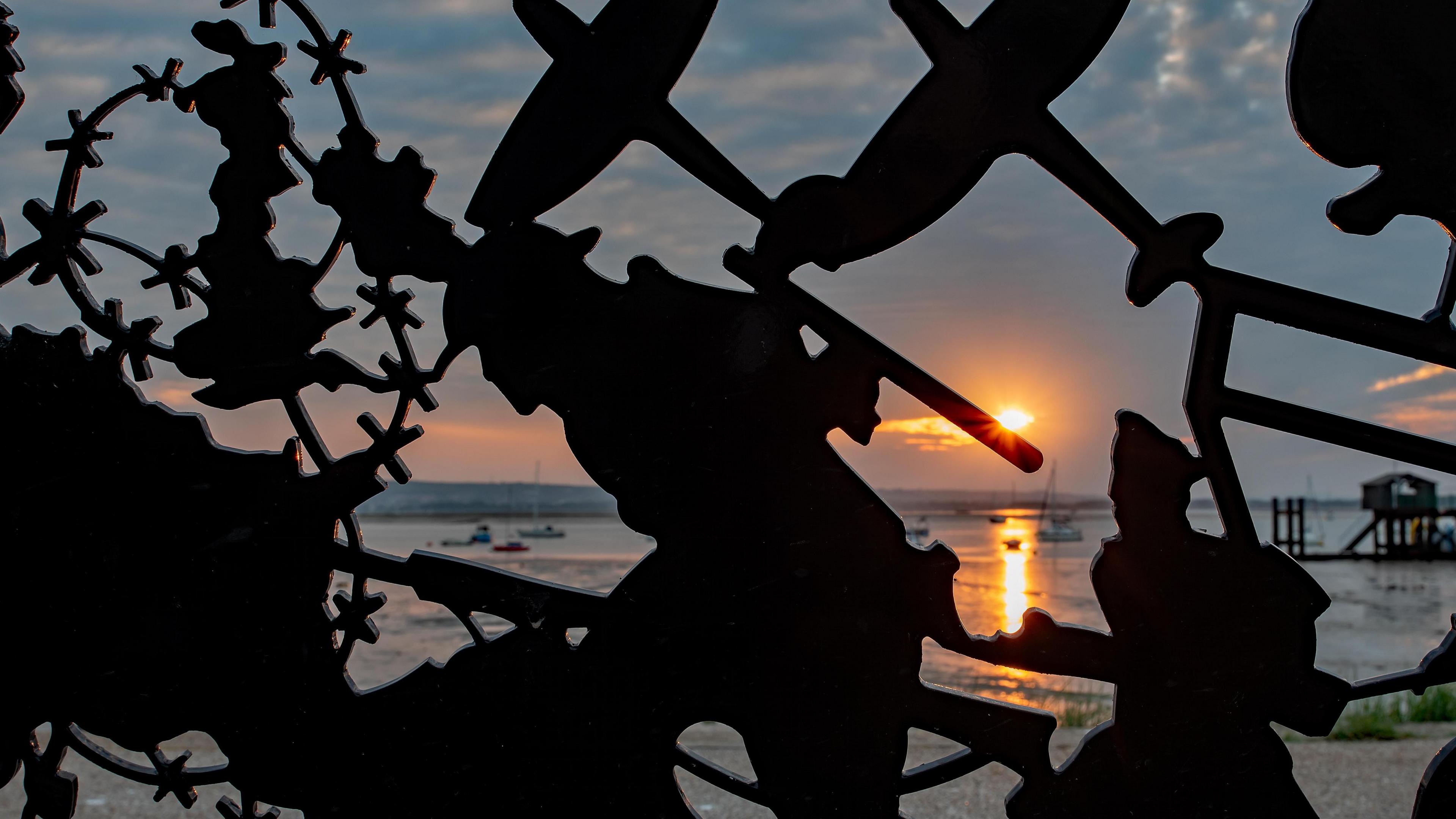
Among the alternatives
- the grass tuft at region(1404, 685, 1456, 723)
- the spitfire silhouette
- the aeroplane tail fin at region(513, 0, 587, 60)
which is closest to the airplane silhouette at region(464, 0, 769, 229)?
the aeroplane tail fin at region(513, 0, 587, 60)

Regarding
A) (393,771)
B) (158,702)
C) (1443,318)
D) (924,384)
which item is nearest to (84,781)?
(158,702)

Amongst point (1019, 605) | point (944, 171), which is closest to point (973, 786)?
point (944, 171)

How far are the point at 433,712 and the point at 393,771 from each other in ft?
0.48

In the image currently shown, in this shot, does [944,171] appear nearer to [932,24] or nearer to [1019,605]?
[932,24]

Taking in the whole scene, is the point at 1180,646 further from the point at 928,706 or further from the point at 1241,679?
the point at 928,706

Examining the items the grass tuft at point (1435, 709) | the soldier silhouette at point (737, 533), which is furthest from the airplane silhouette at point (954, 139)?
the grass tuft at point (1435, 709)

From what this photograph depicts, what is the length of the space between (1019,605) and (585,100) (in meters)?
10.4

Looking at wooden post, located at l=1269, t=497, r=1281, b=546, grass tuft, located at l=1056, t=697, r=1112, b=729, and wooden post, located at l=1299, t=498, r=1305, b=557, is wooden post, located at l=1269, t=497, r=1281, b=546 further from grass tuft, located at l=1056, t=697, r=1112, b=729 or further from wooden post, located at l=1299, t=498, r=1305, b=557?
grass tuft, located at l=1056, t=697, r=1112, b=729

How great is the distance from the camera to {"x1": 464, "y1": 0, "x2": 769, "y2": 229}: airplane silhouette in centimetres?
187

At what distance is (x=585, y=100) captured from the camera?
1.88 metres

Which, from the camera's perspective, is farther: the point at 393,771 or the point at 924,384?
the point at 393,771

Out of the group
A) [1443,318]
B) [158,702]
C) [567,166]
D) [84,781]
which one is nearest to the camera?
[1443,318]

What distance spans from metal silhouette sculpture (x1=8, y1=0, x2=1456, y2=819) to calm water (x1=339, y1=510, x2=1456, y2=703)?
0.32 m

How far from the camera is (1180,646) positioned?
5.65 ft
